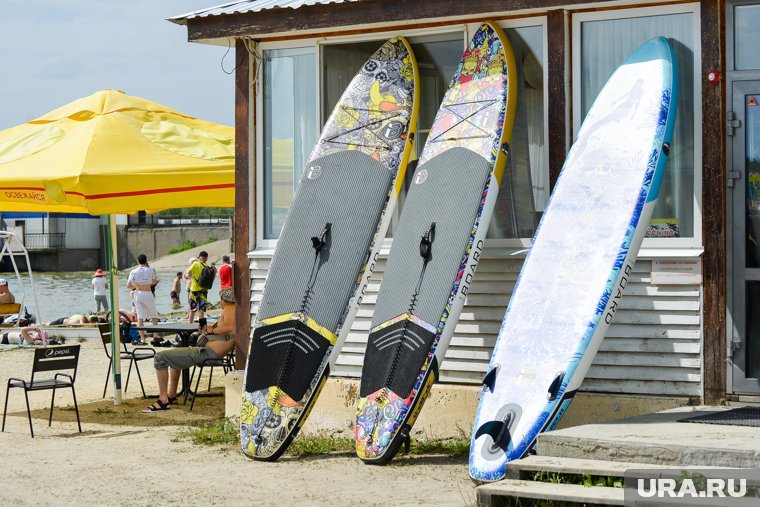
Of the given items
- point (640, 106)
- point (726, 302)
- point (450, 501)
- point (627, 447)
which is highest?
point (640, 106)

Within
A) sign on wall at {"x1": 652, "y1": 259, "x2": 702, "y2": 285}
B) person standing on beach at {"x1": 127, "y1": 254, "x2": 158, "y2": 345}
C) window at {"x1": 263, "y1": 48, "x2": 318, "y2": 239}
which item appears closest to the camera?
sign on wall at {"x1": 652, "y1": 259, "x2": 702, "y2": 285}

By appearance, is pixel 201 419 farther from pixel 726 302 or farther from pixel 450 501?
pixel 726 302

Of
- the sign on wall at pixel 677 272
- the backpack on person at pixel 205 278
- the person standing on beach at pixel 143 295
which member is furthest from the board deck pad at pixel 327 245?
the backpack on person at pixel 205 278

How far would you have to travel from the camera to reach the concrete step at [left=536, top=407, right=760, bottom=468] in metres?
5.81

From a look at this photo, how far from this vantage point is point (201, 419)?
9.87m

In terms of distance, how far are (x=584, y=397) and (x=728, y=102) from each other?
2307 millimetres

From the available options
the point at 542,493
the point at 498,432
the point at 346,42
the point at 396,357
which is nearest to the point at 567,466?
the point at 542,493

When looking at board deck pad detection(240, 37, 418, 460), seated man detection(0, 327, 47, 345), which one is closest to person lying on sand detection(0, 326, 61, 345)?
seated man detection(0, 327, 47, 345)

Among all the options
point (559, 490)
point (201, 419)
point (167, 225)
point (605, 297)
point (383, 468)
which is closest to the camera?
point (559, 490)

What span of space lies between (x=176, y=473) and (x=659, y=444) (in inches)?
132

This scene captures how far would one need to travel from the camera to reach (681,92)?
25.7 feet

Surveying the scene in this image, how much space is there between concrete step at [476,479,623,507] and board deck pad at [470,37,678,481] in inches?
28.1

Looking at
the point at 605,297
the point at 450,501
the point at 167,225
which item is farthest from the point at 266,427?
the point at 167,225

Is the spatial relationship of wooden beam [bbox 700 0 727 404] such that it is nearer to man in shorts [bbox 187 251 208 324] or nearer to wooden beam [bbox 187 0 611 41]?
wooden beam [bbox 187 0 611 41]
